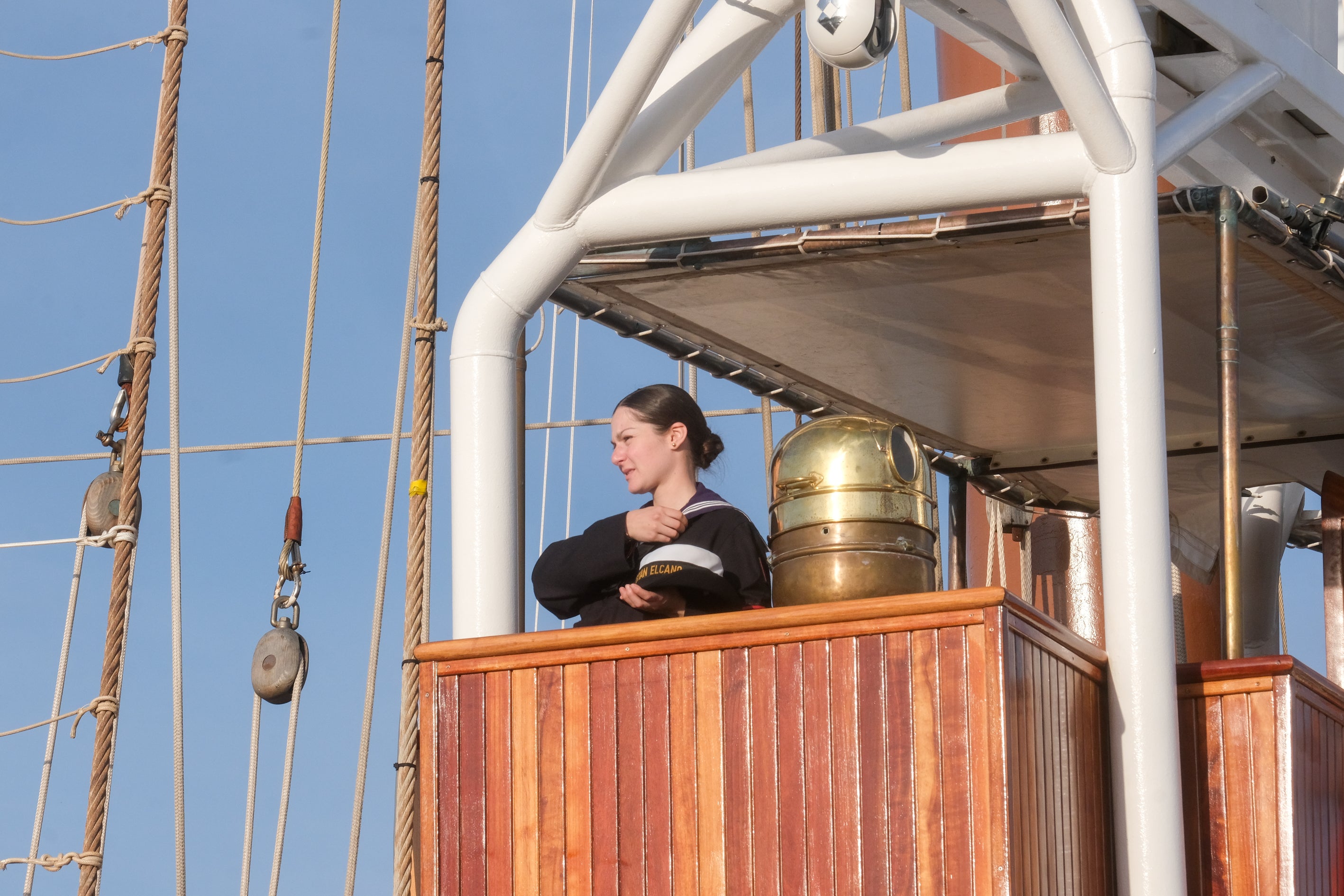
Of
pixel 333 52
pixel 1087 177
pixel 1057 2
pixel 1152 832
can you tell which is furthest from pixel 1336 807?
pixel 333 52

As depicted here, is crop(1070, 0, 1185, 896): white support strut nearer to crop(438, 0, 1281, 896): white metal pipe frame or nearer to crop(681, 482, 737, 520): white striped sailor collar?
crop(438, 0, 1281, 896): white metal pipe frame

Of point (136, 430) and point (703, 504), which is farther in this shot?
point (136, 430)

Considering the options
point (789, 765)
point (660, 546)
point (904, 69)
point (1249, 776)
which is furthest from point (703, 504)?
point (904, 69)

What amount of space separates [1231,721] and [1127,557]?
43 cm

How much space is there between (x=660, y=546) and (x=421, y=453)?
179 cm

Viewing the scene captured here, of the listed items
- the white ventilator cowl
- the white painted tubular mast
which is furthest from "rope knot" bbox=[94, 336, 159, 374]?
the white ventilator cowl

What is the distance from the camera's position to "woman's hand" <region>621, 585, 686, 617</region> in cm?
410

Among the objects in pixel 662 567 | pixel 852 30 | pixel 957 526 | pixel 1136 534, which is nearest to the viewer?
pixel 1136 534

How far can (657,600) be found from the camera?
411 centimetres

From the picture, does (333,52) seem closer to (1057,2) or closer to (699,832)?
(1057,2)

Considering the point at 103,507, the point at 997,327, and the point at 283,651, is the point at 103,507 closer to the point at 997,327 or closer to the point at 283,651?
the point at 283,651

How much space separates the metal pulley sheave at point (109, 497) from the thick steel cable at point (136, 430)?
3 centimetres

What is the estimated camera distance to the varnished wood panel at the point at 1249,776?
4.01m

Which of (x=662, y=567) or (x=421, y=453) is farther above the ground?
(x=421, y=453)
